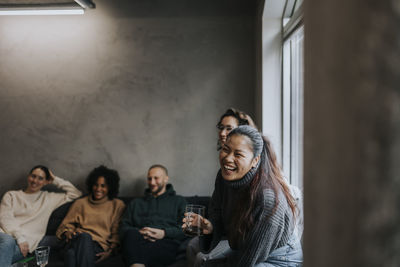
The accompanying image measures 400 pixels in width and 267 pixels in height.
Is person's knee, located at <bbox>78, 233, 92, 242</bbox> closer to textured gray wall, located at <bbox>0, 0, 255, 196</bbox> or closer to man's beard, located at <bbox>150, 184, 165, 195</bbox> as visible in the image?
man's beard, located at <bbox>150, 184, 165, 195</bbox>

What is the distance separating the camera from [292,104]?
322cm

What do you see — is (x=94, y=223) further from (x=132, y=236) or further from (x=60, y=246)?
(x=132, y=236)

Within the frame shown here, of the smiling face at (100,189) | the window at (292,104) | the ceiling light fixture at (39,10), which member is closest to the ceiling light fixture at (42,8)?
the ceiling light fixture at (39,10)

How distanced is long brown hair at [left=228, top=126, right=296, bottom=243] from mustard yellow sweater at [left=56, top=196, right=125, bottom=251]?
194cm

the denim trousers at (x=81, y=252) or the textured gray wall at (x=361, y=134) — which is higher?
the textured gray wall at (x=361, y=134)

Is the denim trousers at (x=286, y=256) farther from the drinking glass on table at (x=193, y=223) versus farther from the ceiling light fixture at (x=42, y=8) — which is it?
the ceiling light fixture at (x=42, y=8)

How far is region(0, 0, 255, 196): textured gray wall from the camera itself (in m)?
3.94

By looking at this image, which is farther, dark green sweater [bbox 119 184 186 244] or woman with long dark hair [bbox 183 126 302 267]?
dark green sweater [bbox 119 184 186 244]

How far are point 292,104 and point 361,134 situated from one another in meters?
2.87

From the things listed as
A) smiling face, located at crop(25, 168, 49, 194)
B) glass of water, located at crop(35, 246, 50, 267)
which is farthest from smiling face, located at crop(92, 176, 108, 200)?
glass of water, located at crop(35, 246, 50, 267)

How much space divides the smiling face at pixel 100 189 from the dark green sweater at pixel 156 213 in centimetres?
31

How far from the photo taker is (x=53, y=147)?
13.3 feet

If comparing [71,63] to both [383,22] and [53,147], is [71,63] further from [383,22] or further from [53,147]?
[383,22]

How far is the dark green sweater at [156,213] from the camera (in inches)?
130
